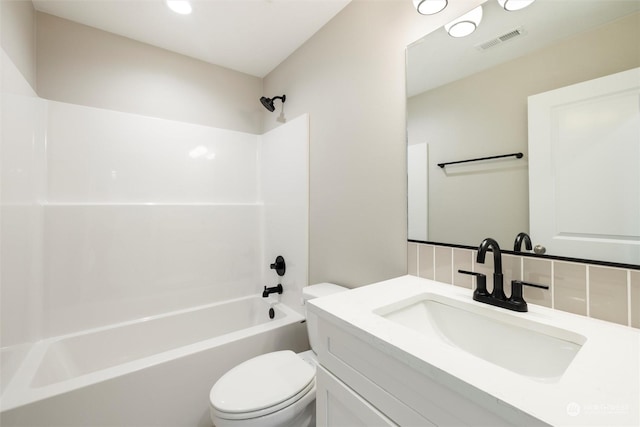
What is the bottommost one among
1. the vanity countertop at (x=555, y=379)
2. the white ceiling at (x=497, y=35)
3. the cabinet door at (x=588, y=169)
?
the vanity countertop at (x=555, y=379)

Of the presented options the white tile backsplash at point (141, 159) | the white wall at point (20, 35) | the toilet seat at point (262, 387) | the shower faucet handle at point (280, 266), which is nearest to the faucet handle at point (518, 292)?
the toilet seat at point (262, 387)

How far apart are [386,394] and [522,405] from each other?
1.03 ft

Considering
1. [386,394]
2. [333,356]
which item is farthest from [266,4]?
[386,394]

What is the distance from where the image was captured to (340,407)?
2.70ft

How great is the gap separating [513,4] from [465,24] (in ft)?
0.54

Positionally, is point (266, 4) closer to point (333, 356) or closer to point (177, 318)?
point (333, 356)

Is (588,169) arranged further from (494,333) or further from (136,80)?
(136,80)

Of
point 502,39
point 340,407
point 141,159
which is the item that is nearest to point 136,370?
point 340,407

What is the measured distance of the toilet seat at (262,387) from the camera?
1.09 m

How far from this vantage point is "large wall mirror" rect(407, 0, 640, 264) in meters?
0.81

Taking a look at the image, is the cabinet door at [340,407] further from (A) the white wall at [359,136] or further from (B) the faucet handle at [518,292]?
(A) the white wall at [359,136]

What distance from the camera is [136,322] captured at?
1925mm

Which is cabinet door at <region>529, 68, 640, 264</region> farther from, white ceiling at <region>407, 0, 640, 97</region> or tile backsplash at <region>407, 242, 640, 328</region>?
white ceiling at <region>407, 0, 640, 97</region>

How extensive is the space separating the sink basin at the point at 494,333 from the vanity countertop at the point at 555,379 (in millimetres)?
24
